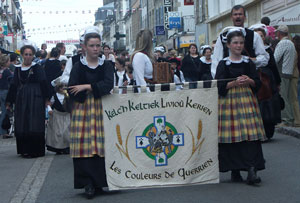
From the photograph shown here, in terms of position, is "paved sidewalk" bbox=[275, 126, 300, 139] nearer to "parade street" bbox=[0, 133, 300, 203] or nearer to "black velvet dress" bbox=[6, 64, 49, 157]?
"parade street" bbox=[0, 133, 300, 203]

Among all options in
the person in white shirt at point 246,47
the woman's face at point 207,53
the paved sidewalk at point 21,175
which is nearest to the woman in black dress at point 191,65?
the woman's face at point 207,53

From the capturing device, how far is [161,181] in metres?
6.21

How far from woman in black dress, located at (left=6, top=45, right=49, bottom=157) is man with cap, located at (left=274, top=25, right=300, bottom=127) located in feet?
15.2

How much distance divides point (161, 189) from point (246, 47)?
1909 mm

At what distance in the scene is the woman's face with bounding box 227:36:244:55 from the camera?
6.65m

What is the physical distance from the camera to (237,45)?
6656 mm

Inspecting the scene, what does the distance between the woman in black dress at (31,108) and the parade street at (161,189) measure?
966 millimetres

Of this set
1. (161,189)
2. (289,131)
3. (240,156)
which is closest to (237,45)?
(240,156)

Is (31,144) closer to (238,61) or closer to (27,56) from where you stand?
(27,56)

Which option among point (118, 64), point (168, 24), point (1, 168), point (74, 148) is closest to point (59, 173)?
point (1, 168)

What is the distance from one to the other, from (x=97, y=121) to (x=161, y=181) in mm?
896

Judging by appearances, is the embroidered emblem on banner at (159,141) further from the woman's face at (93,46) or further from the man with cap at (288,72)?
the man with cap at (288,72)

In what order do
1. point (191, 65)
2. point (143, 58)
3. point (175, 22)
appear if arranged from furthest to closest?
point (175, 22) → point (191, 65) → point (143, 58)

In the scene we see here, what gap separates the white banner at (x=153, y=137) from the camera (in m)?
6.16
